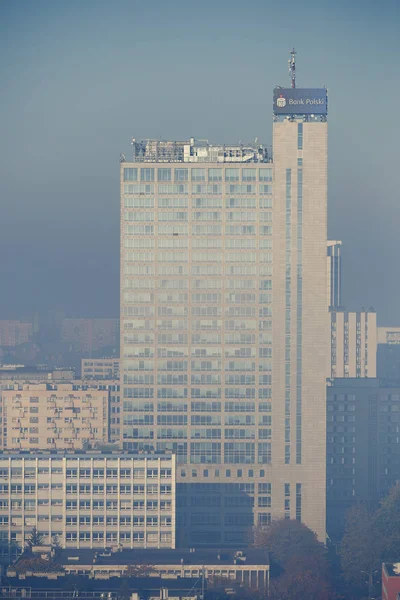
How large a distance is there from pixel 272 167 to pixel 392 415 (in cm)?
2351

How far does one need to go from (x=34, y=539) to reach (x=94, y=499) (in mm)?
3693

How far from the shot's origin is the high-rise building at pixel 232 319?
95.1 meters

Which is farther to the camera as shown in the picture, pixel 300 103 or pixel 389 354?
pixel 389 354

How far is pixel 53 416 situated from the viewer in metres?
110

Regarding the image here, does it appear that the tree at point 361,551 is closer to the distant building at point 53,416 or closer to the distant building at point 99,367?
the distant building at point 53,416

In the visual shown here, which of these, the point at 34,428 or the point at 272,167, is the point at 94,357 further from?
the point at 272,167

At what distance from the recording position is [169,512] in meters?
86.6

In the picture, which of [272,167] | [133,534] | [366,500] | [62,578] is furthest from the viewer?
[366,500]

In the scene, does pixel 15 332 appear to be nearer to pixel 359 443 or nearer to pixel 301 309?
pixel 359 443

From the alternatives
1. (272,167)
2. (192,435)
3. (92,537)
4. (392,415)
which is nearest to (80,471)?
(92,537)

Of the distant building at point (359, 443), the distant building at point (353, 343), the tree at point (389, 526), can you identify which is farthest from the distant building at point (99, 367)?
the tree at point (389, 526)

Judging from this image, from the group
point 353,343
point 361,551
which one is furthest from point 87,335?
point 361,551

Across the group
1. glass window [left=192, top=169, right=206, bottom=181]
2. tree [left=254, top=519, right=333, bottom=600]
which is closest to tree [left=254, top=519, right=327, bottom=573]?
tree [left=254, top=519, right=333, bottom=600]

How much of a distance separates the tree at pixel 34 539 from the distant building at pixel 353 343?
48.1 metres
